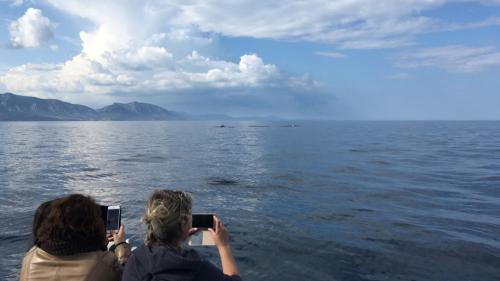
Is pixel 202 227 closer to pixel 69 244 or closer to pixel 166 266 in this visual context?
pixel 166 266

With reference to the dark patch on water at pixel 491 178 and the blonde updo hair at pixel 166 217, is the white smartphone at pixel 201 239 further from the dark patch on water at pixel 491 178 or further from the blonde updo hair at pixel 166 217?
the dark patch on water at pixel 491 178

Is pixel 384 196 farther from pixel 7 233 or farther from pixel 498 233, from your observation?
pixel 7 233

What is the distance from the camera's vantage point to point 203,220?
5.61 metres

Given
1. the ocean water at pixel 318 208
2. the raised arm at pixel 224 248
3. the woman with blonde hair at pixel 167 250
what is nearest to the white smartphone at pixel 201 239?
the raised arm at pixel 224 248

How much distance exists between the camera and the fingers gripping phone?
5590 millimetres

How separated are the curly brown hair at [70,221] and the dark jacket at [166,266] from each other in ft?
1.82

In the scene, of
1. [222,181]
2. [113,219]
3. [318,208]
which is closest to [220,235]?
[113,219]

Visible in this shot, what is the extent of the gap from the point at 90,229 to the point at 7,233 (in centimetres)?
1471

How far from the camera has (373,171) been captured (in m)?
37.3

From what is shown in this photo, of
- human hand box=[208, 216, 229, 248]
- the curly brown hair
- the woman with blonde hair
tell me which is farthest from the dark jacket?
human hand box=[208, 216, 229, 248]

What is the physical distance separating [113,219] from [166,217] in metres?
1.99

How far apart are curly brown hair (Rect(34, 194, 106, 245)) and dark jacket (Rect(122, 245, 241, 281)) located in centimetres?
56

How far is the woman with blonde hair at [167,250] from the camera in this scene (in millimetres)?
4406

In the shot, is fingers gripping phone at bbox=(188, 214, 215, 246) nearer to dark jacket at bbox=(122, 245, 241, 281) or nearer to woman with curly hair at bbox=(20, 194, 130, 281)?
dark jacket at bbox=(122, 245, 241, 281)
